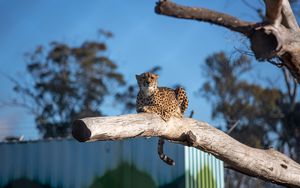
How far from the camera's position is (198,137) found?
252 inches

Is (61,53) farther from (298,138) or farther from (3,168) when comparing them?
(3,168)

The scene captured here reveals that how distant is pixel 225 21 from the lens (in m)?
5.77

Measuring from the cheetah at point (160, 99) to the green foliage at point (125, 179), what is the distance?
213 inches

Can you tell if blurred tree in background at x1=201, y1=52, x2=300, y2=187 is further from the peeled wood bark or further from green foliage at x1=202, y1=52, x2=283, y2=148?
the peeled wood bark

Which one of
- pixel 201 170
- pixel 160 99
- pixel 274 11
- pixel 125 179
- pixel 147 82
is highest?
pixel 274 11

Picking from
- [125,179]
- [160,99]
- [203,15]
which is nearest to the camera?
[203,15]

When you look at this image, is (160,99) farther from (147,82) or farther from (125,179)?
(125,179)

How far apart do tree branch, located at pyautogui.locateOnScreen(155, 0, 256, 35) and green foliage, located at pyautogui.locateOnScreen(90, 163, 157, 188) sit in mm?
6989

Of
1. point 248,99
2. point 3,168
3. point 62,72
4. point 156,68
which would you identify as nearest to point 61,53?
point 62,72

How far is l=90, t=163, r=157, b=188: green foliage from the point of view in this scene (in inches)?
493

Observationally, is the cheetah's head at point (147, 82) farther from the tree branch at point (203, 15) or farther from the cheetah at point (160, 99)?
the tree branch at point (203, 15)

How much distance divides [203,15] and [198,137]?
56.0 inches

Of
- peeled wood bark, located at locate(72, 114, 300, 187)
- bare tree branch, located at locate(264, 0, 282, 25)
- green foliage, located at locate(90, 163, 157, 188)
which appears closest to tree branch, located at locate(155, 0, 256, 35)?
bare tree branch, located at locate(264, 0, 282, 25)

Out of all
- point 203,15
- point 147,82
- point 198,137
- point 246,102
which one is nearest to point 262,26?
point 203,15
